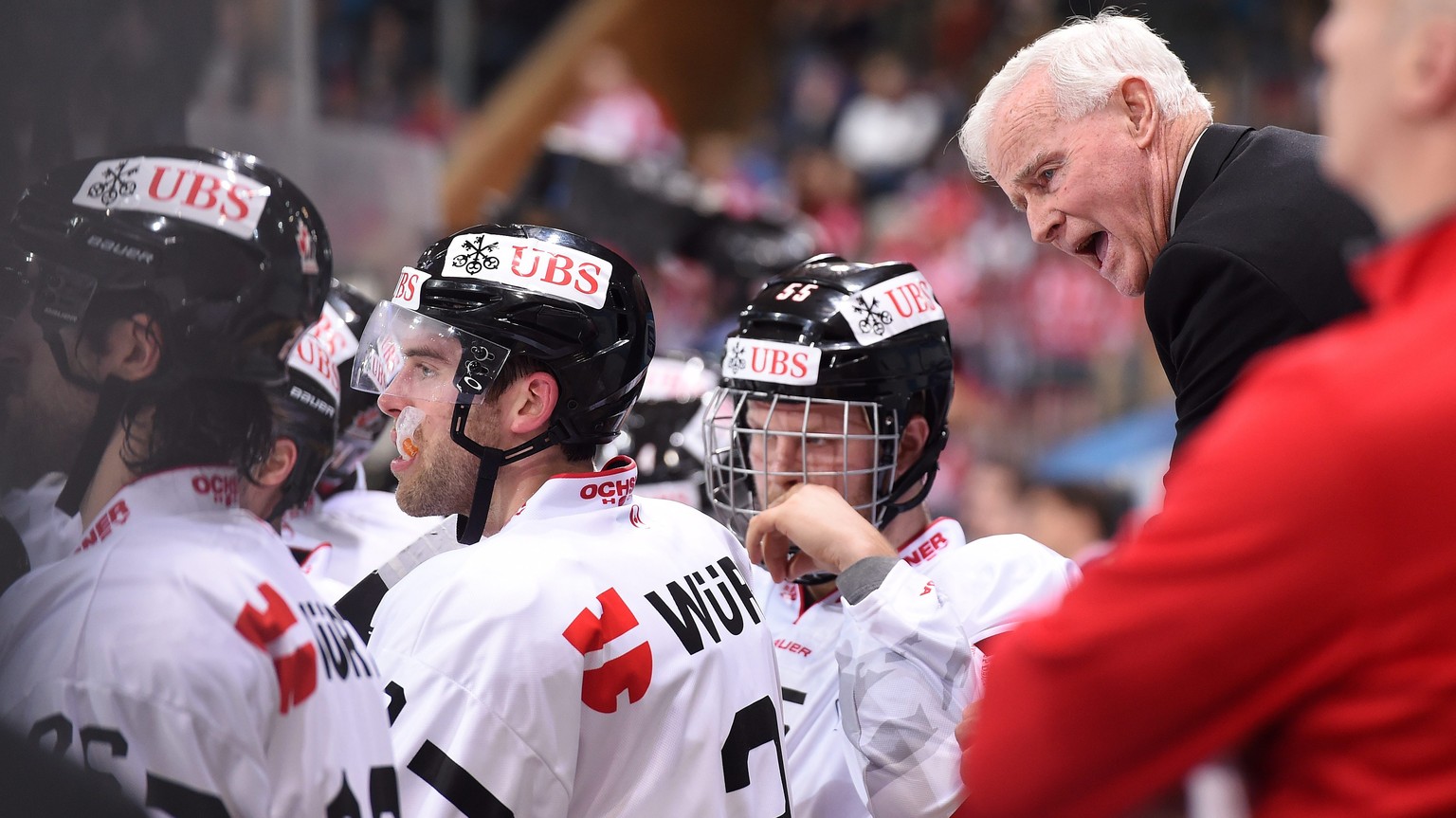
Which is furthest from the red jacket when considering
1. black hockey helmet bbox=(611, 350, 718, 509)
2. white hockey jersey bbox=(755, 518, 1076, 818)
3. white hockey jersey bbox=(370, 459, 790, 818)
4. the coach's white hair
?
black hockey helmet bbox=(611, 350, 718, 509)

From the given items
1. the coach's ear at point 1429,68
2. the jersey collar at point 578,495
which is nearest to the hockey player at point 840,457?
the jersey collar at point 578,495

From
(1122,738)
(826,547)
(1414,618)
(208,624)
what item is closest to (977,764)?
(1122,738)

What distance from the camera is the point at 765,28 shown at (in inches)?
585

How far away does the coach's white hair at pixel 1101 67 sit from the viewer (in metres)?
2.47

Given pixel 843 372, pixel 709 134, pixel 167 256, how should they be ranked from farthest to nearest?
pixel 709 134
pixel 843 372
pixel 167 256

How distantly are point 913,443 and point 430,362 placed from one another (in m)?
1.04

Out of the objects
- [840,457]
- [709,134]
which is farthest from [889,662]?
[709,134]

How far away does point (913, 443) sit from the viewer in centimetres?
285

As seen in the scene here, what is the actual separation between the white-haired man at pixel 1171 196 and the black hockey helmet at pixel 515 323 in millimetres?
791

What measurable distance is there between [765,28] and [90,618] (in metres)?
14.1

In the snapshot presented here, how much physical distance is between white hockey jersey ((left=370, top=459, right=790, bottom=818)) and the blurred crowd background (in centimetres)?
72

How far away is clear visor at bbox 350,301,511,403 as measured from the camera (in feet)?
7.33

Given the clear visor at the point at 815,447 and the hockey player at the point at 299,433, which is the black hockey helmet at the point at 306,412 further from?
the clear visor at the point at 815,447

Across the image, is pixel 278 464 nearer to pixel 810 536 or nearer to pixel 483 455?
pixel 483 455
